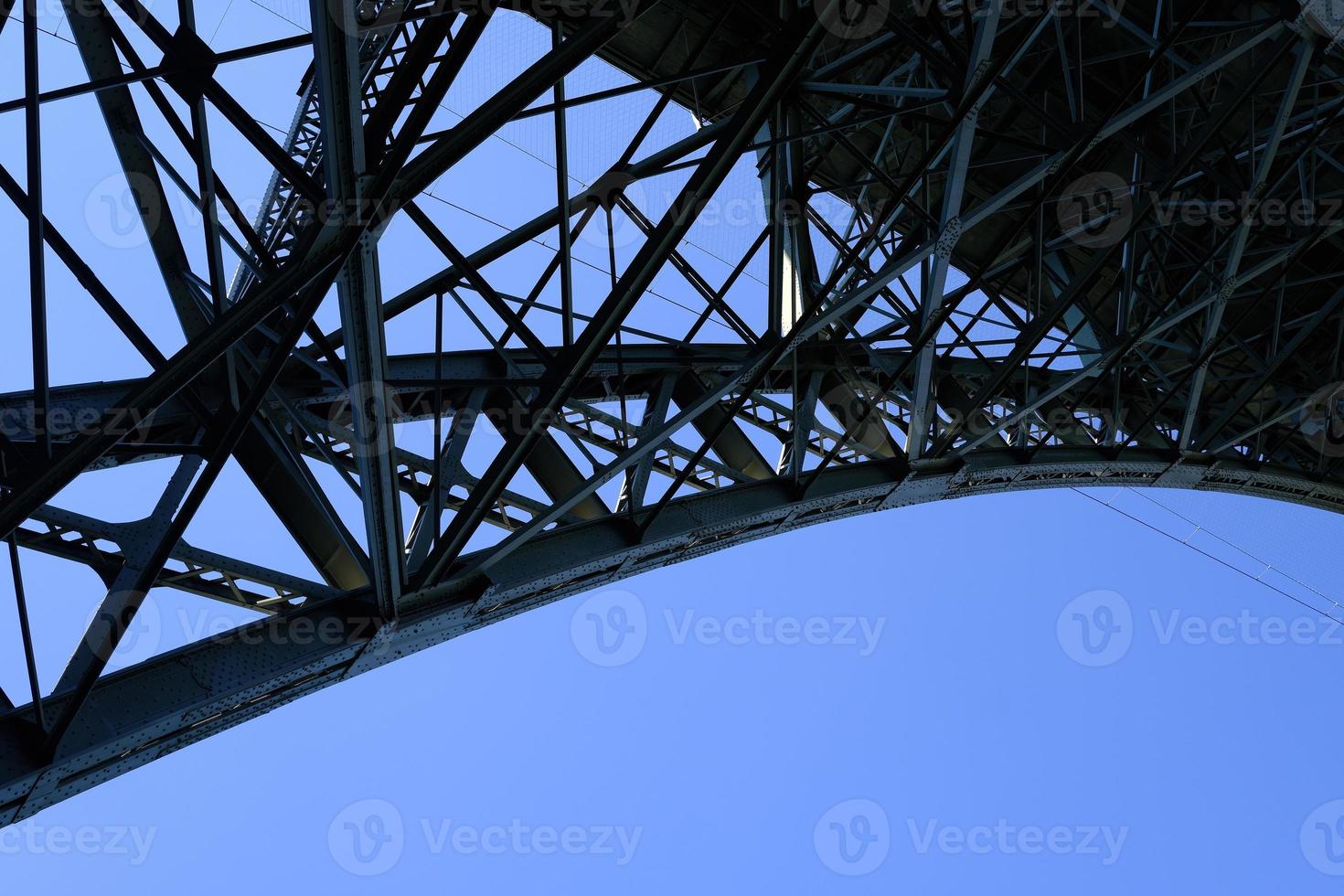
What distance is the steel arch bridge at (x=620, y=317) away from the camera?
680cm

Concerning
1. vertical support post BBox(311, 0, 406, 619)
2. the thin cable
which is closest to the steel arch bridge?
vertical support post BBox(311, 0, 406, 619)

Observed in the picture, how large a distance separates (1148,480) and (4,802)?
16.2 m

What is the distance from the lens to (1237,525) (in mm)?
29984

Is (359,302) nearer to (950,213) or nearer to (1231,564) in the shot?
(950,213)

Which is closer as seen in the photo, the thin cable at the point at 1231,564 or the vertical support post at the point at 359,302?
the vertical support post at the point at 359,302

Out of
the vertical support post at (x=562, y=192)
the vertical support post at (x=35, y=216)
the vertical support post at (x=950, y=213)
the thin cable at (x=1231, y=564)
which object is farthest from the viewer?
the thin cable at (x=1231, y=564)

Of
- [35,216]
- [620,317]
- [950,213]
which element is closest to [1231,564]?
[950,213]

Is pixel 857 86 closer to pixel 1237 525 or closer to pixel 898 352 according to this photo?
pixel 898 352

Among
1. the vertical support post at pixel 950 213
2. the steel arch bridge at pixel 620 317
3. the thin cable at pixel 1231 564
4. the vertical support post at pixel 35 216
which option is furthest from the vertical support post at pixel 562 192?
the thin cable at pixel 1231 564

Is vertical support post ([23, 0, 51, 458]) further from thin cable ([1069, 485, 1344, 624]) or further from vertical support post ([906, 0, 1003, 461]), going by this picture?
thin cable ([1069, 485, 1344, 624])

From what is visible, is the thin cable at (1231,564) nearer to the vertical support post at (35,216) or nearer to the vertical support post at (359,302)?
the vertical support post at (359,302)

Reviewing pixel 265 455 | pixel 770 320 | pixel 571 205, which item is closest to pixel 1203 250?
pixel 770 320

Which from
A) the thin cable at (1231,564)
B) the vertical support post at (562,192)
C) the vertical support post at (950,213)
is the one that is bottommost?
the vertical support post at (562,192)

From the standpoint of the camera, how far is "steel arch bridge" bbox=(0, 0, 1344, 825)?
6.80m
